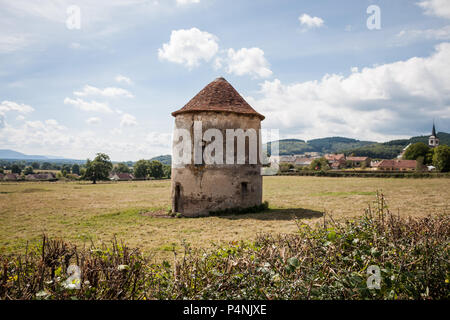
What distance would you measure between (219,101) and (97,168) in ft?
174

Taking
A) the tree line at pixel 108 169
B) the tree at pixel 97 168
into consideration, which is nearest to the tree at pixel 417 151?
the tree line at pixel 108 169

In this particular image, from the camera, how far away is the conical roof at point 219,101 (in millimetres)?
14648

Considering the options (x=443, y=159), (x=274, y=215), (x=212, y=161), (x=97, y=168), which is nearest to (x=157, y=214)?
(x=212, y=161)

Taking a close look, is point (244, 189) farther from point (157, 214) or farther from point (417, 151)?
point (417, 151)

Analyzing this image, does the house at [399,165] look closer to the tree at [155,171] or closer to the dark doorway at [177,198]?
the tree at [155,171]

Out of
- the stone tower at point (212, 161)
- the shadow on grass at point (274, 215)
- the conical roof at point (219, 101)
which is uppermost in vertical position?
the conical roof at point (219, 101)

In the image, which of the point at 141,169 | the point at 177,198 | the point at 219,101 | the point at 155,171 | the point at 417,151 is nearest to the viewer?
the point at 219,101

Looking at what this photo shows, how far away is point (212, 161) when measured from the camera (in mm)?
14359

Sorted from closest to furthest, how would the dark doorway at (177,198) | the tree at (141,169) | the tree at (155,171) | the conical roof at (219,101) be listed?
the conical roof at (219,101), the dark doorway at (177,198), the tree at (155,171), the tree at (141,169)

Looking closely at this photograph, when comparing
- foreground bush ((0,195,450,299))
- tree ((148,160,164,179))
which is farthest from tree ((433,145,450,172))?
foreground bush ((0,195,450,299))

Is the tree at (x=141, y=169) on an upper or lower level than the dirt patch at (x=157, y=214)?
upper

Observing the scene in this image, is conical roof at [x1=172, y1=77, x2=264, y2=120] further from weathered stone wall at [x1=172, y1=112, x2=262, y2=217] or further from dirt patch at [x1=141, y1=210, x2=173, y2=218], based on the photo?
dirt patch at [x1=141, y1=210, x2=173, y2=218]
